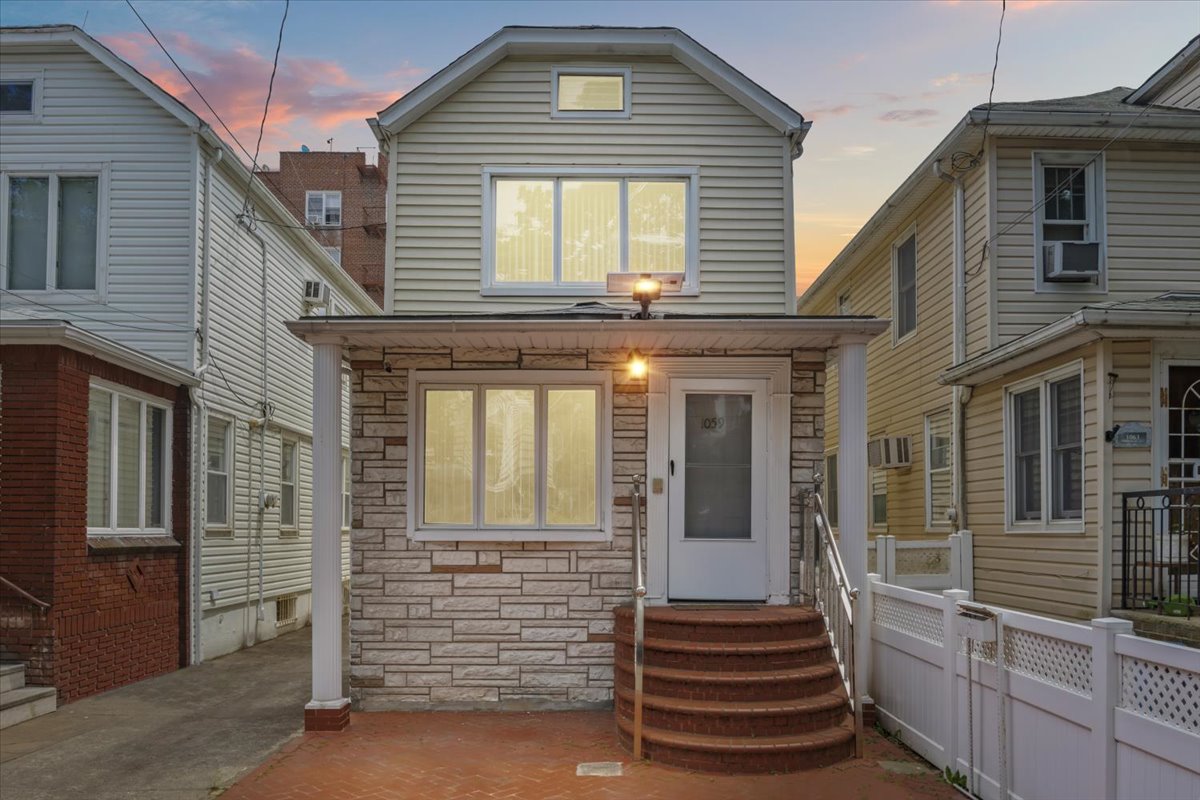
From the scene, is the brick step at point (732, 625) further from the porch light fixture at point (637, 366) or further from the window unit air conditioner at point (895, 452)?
the window unit air conditioner at point (895, 452)

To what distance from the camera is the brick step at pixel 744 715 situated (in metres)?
6.91

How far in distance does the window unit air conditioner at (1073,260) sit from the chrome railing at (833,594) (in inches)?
191

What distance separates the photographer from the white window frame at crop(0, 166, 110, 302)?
1210 cm

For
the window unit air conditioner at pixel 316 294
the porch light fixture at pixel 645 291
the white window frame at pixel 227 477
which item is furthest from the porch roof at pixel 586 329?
the window unit air conditioner at pixel 316 294

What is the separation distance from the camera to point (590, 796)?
244 inches

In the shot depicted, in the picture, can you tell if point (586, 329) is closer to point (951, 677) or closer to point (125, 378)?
point (951, 677)

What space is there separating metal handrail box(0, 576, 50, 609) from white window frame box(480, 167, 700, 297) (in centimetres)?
504

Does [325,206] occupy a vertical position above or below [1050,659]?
above

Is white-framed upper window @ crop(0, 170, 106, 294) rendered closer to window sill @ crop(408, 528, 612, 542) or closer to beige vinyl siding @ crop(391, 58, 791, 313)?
beige vinyl siding @ crop(391, 58, 791, 313)

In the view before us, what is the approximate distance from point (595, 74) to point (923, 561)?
22.0 ft

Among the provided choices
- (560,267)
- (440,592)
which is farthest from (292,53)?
(440,592)

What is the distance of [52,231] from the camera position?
1218 centimetres

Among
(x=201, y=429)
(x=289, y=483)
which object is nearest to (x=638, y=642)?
(x=201, y=429)

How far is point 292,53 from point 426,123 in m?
1.97
